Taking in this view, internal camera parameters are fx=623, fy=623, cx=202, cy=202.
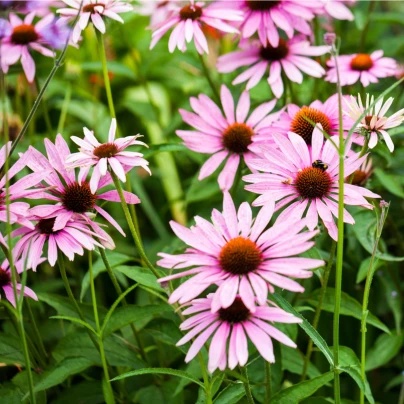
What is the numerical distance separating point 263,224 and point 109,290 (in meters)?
0.82

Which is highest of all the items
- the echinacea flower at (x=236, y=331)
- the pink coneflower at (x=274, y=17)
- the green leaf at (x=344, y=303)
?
the pink coneflower at (x=274, y=17)

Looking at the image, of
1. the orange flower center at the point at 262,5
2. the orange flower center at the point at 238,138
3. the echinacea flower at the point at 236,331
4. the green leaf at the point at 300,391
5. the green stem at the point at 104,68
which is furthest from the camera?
the orange flower center at the point at 262,5

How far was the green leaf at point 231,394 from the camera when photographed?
0.70m

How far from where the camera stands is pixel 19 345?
0.88 meters

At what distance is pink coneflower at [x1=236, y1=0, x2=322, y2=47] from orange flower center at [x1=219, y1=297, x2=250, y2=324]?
0.55m

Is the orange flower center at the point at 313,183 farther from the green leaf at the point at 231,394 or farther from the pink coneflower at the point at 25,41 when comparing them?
the pink coneflower at the point at 25,41

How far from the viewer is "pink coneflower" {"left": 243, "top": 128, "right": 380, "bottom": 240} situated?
0.72 meters

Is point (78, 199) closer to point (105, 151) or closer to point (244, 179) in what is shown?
point (105, 151)

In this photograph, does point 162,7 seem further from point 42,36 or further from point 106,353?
point 106,353

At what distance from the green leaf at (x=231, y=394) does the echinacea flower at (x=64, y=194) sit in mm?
215

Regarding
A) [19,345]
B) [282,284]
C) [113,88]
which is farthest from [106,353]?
[113,88]

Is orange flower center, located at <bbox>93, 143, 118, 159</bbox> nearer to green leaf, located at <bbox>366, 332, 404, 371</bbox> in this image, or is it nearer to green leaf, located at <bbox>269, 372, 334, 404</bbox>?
green leaf, located at <bbox>269, 372, 334, 404</bbox>

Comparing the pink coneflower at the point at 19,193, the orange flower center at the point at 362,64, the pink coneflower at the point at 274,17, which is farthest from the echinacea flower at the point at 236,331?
the orange flower center at the point at 362,64

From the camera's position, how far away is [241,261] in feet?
1.98
